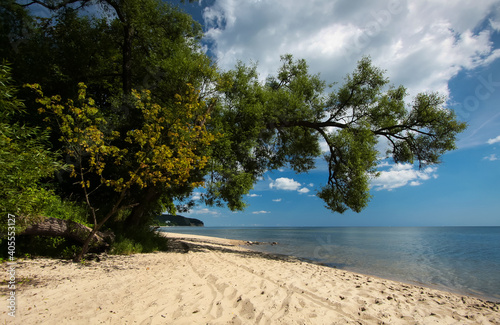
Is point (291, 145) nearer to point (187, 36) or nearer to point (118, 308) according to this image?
point (187, 36)

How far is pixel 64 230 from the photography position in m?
7.50

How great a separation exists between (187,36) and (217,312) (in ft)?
55.4

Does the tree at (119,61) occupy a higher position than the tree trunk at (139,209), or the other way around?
the tree at (119,61)

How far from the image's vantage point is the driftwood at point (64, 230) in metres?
6.86

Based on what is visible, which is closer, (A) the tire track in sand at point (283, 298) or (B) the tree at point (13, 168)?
(A) the tire track in sand at point (283, 298)

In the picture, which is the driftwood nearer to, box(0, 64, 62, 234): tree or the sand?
the sand

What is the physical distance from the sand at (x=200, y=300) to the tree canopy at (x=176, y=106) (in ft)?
14.7

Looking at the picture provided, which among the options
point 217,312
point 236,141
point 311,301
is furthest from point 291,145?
point 217,312

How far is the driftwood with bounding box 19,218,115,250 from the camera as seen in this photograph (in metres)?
6.86

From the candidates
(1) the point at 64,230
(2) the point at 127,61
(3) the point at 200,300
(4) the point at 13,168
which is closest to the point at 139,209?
(1) the point at 64,230

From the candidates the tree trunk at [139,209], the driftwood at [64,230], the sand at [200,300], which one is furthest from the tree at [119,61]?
the sand at [200,300]

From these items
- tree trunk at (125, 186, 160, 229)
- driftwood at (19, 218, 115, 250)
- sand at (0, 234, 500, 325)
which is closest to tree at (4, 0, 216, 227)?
tree trunk at (125, 186, 160, 229)

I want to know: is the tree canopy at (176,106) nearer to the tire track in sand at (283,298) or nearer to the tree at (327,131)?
the tree at (327,131)

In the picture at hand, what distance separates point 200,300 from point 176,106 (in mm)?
7267
